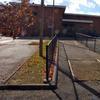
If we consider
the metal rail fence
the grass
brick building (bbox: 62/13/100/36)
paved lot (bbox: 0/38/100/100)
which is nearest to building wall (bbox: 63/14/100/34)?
brick building (bbox: 62/13/100/36)

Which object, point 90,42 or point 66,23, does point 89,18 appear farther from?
point 90,42

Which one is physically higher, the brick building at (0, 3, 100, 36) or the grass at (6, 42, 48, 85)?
the grass at (6, 42, 48, 85)

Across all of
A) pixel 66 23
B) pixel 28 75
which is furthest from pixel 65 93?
pixel 66 23

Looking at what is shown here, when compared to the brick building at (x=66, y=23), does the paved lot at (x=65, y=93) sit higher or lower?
higher

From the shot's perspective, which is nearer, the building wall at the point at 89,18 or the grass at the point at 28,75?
the grass at the point at 28,75

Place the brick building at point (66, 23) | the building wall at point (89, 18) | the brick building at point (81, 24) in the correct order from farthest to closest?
the building wall at point (89, 18), the brick building at point (81, 24), the brick building at point (66, 23)

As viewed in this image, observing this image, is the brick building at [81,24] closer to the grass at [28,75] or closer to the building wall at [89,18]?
the building wall at [89,18]

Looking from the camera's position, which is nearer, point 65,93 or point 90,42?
point 65,93

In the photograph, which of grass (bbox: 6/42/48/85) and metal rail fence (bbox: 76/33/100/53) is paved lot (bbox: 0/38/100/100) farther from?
metal rail fence (bbox: 76/33/100/53)

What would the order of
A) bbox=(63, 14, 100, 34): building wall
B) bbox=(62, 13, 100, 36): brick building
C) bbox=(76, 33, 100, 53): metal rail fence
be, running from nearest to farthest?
bbox=(76, 33, 100, 53): metal rail fence → bbox=(62, 13, 100, 36): brick building → bbox=(63, 14, 100, 34): building wall

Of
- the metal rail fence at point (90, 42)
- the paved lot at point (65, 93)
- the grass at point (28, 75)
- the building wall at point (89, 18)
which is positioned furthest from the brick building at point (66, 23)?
the paved lot at point (65, 93)

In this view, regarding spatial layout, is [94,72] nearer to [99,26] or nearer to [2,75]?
[2,75]

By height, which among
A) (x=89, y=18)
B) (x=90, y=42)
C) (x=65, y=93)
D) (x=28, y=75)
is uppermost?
(x=65, y=93)

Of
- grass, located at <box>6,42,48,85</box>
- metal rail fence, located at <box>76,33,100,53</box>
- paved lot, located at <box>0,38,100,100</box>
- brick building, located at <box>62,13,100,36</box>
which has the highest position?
paved lot, located at <box>0,38,100,100</box>
